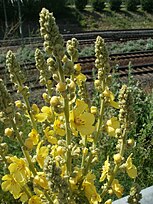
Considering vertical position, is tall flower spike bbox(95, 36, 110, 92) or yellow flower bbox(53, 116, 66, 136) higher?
tall flower spike bbox(95, 36, 110, 92)

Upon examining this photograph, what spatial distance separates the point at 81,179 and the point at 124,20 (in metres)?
26.9

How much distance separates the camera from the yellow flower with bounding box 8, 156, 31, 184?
1.41 meters

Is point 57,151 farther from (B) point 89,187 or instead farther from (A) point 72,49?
(A) point 72,49

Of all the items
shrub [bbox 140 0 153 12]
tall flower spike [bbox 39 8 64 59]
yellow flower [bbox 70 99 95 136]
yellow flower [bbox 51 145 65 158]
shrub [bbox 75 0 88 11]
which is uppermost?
tall flower spike [bbox 39 8 64 59]

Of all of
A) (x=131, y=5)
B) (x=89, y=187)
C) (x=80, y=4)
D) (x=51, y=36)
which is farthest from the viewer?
(x=131, y=5)

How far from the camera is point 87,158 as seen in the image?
1.52 m

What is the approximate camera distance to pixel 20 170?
1422 mm

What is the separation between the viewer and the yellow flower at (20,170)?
1.41 metres

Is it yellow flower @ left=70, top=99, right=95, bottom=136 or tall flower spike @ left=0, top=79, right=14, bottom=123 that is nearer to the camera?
tall flower spike @ left=0, top=79, right=14, bottom=123

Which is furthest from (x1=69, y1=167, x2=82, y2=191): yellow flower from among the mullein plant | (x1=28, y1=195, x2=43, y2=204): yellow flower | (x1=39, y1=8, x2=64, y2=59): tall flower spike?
(x1=39, y1=8, x2=64, y2=59): tall flower spike

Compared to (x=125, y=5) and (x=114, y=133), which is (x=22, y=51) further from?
(x=125, y=5)

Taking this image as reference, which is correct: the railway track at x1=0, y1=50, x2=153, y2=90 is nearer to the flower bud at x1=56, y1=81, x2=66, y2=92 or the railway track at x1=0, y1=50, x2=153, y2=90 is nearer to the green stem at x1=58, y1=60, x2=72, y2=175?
the green stem at x1=58, y1=60, x2=72, y2=175

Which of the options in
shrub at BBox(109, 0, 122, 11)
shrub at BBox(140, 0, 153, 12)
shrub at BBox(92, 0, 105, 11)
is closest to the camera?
shrub at BBox(92, 0, 105, 11)

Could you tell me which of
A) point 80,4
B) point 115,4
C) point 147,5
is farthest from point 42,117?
point 147,5
